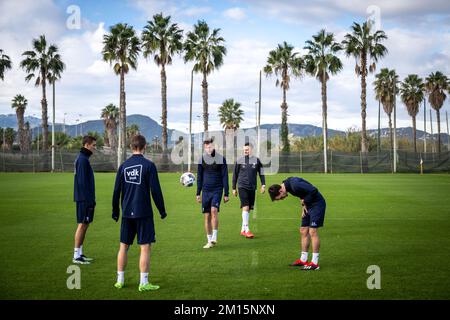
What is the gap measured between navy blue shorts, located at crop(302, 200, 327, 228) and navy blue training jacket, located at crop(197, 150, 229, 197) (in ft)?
9.43

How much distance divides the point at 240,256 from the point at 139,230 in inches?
124

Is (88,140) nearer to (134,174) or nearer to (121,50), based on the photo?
(134,174)

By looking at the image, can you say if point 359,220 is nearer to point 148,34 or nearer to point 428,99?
point 148,34

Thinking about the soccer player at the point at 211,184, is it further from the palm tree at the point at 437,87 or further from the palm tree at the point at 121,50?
the palm tree at the point at 437,87

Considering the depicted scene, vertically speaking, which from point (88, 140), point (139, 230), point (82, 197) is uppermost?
point (88, 140)

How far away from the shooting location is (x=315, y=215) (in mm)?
8664

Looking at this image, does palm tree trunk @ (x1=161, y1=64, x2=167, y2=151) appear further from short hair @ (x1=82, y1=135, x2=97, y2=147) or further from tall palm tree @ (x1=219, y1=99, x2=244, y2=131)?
short hair @ (x1=82, y1=135, x2=97, y2=147)

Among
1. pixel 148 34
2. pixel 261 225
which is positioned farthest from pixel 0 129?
pixel 261 225

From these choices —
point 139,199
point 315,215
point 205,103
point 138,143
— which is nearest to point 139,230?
point 139,199

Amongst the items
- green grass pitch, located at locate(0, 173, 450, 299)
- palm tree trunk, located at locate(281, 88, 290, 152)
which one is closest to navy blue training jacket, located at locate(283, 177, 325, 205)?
green grass pitch, located at locate(0, 173, 450, 299)
